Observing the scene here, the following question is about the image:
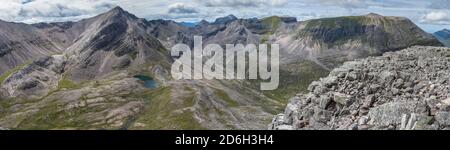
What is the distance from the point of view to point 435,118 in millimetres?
47688

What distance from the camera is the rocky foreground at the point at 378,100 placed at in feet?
163

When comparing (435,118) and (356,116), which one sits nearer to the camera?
(435,118)

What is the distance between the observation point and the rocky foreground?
49803 millimetres

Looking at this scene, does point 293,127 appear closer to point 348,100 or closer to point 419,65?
point 348,100

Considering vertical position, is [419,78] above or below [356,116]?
above

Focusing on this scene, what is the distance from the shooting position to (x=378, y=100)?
188ft

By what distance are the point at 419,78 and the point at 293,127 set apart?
55.5ft
